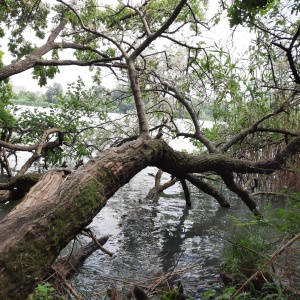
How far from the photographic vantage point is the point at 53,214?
8.42ft

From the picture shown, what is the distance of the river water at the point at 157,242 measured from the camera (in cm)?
416

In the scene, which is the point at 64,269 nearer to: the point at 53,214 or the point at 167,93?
the point at 53,214

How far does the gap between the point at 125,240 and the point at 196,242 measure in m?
1.24

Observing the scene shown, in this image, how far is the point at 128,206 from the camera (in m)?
8.27

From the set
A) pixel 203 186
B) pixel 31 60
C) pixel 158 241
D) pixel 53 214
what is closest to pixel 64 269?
pixel 53 214

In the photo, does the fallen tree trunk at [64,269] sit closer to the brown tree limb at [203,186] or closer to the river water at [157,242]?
the river water at [157,242]

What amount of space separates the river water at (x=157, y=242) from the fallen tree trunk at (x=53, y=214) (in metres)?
0.75

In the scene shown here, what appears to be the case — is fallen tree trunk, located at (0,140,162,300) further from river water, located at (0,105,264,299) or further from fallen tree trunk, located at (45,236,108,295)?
river water, located at (0,105,264,299)

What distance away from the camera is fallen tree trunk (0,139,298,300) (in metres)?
2.15

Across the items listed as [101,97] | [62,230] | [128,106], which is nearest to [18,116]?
[101,97]

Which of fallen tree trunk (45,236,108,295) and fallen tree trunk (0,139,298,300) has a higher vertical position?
fallen tree trunk (0,139,298,300)

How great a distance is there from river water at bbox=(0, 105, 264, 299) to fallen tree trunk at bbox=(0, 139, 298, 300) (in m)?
0.75

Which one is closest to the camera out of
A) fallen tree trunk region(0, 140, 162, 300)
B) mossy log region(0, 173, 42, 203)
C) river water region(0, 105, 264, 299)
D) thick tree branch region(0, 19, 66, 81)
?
fallen tree trunk region(0, 140, 162, 300)

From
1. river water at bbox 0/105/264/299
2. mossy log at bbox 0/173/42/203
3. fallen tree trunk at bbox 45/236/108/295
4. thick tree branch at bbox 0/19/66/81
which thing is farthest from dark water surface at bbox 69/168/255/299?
thick tree branch at bbox 0/19/66/81
